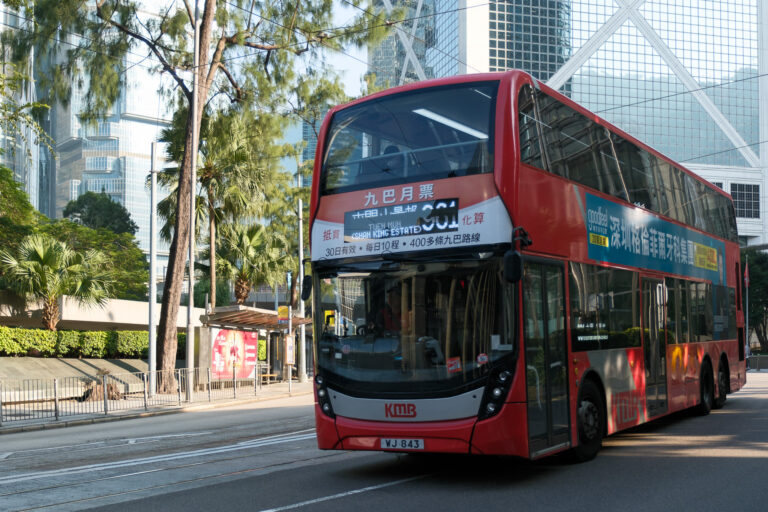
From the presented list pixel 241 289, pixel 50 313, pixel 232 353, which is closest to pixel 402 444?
pixel 232 353

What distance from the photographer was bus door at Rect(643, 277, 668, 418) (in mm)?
12000

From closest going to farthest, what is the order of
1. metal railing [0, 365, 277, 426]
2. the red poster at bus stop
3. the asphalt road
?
the asphalt road < metal railing [0, 365, 277, 426] < the red poster at bus stop

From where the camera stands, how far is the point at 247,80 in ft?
94.3

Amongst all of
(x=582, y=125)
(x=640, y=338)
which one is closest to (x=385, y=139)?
(x=582, y=125)

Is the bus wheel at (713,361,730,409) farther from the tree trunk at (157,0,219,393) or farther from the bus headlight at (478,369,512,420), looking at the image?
the tree trunk at (157,0,219,393)

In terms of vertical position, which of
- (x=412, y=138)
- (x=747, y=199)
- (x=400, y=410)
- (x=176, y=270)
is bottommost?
(x=400, y=410)

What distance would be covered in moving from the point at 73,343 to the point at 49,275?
3.19m

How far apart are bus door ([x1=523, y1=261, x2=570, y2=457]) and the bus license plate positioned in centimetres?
113

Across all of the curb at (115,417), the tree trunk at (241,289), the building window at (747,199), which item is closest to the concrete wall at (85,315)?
the tree trunk at (241,289)

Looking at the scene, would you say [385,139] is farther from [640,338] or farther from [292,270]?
[292,270]

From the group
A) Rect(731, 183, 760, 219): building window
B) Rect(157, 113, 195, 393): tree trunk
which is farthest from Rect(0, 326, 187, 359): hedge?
Rect(731, 183, 760, 219): building window

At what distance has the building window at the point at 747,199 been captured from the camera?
10306 centimetres

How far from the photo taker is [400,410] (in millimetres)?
8492

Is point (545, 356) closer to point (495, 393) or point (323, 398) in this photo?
point (495, 393)
